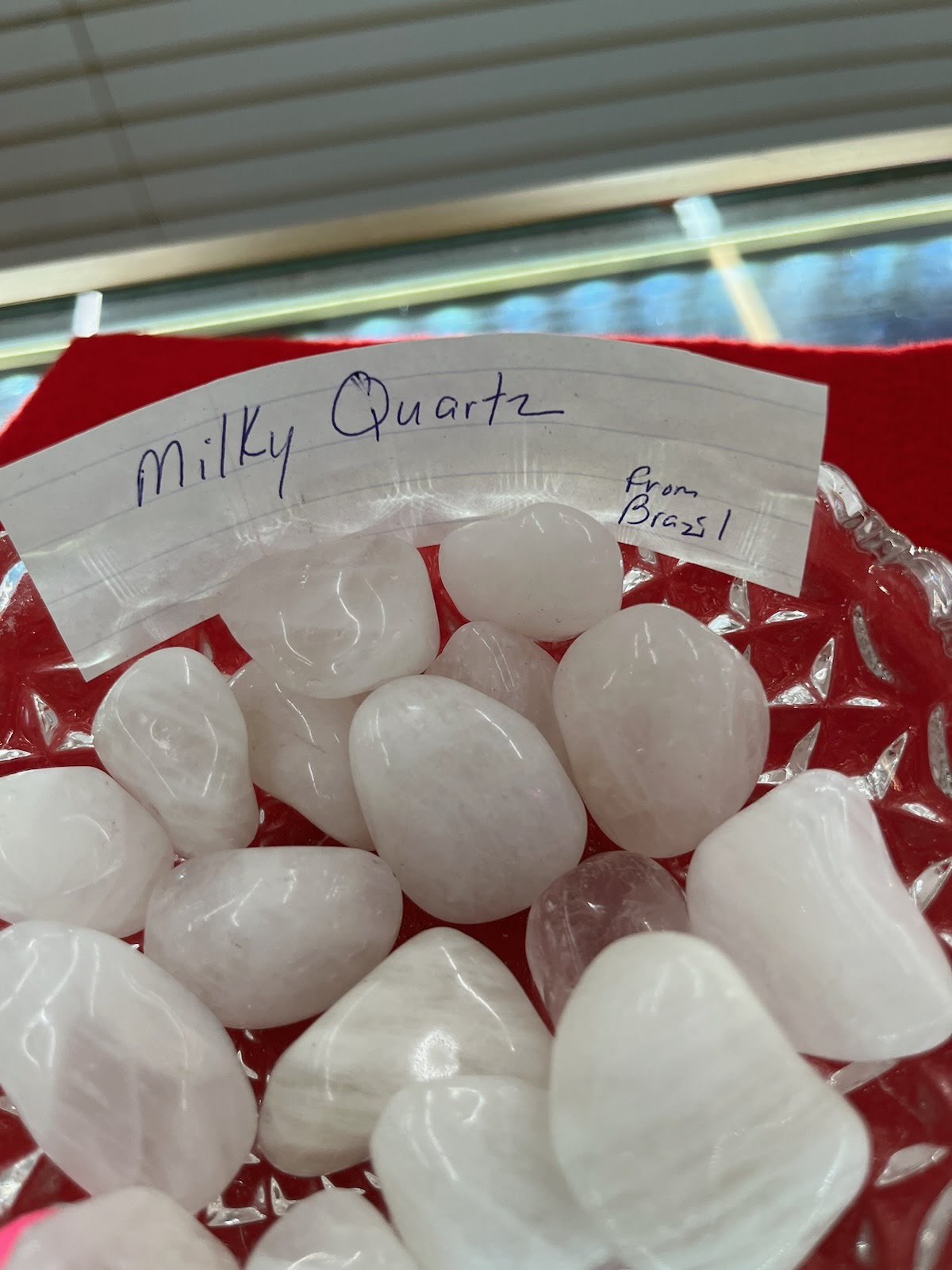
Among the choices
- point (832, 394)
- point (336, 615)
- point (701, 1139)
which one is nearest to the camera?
point (701, 1139)

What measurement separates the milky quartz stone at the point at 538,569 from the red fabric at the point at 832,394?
20cm

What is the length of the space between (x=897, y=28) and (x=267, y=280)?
0.80 meters

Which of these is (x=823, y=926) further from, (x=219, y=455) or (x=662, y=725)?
(x=219, y=455)

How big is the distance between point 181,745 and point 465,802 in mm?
87

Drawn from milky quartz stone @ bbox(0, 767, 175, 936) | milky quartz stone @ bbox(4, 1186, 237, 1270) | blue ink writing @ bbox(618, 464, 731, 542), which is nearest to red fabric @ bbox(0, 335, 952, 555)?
blue ink writing @ bbox(618, 464, 731, 542)

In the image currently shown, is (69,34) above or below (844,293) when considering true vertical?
above

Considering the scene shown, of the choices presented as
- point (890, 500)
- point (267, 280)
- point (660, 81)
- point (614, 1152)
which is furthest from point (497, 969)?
point (660, 81)

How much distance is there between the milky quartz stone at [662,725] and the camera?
0.97ft

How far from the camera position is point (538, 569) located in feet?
1.08

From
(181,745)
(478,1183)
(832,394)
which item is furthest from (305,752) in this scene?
(832,394)

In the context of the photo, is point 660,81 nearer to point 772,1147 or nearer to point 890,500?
point 890,500

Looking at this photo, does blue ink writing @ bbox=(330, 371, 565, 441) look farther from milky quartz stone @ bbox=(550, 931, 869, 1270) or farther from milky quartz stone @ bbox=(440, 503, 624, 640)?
milky quartz stone @ bbox=(550, 931, 869, 1270)

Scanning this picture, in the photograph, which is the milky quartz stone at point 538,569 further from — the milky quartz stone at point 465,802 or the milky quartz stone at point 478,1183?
the milky quartz stone at point 478,1183

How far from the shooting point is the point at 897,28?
1030 millimetres
